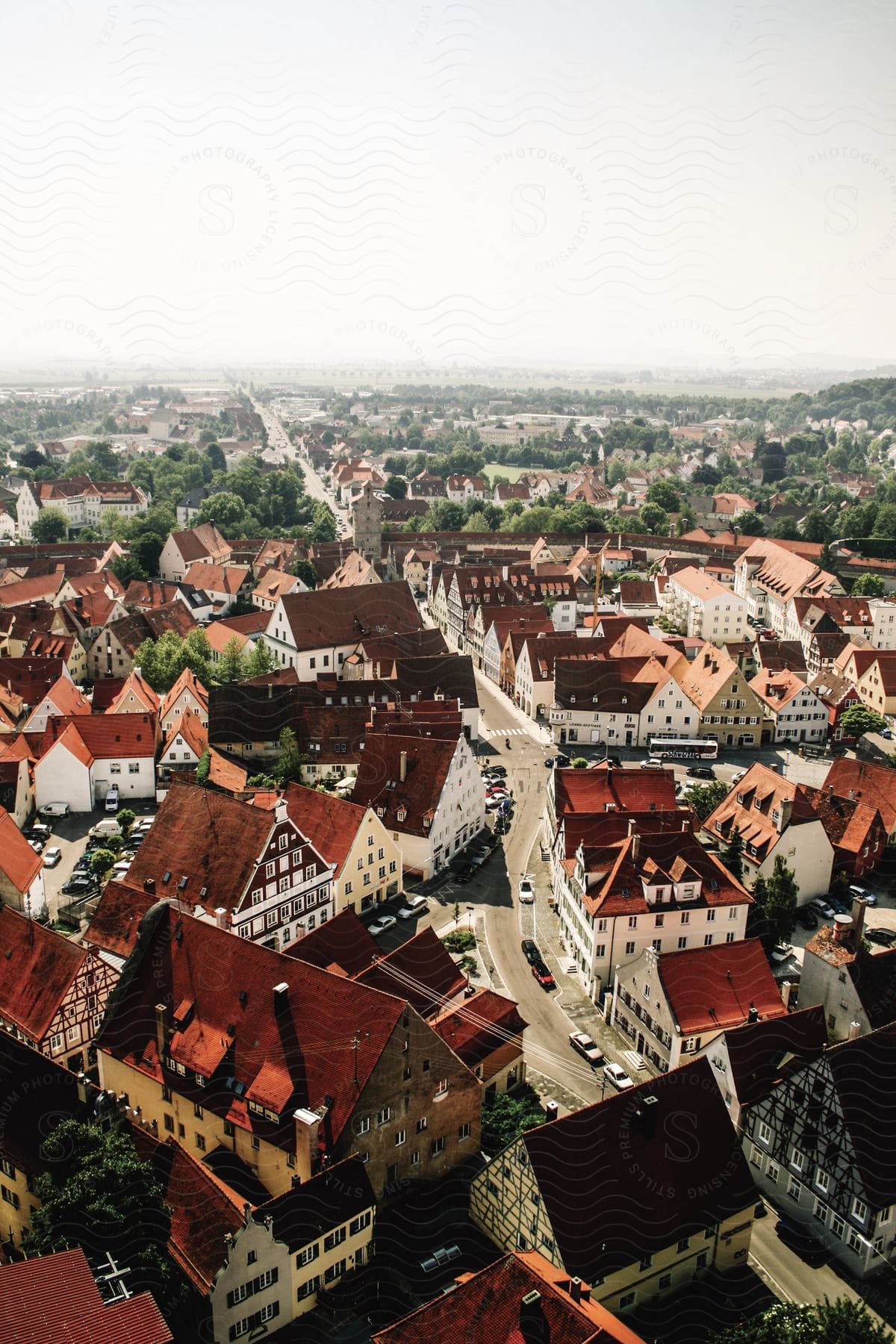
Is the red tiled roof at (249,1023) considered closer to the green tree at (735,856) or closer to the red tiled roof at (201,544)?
the green tree at (735,856)

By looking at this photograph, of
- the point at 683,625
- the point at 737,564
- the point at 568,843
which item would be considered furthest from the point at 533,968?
the point at 737,564

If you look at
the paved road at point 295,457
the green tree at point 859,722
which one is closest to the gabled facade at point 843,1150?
the green tree at point 859,722

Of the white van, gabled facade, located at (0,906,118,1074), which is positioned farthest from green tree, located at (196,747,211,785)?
gabled facade, located at (0,906,118,1074)

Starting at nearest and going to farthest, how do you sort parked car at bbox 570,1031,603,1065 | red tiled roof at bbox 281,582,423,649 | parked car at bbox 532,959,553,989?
parked car at bbox 570,1031,603,1065 → parked car at bbox 532,959,553,989 → red tiled roof at bbox 281,582,423,649

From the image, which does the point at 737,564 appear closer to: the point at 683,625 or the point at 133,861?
the point at 683,625

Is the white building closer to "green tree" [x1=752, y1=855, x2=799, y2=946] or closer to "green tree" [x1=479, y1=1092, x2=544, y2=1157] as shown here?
"green tree" [x1=752, y1=855, x2=799, y2=946]

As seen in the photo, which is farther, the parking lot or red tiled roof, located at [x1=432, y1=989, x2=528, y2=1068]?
the parking lot

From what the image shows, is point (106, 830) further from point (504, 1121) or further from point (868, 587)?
point (868, 587)
